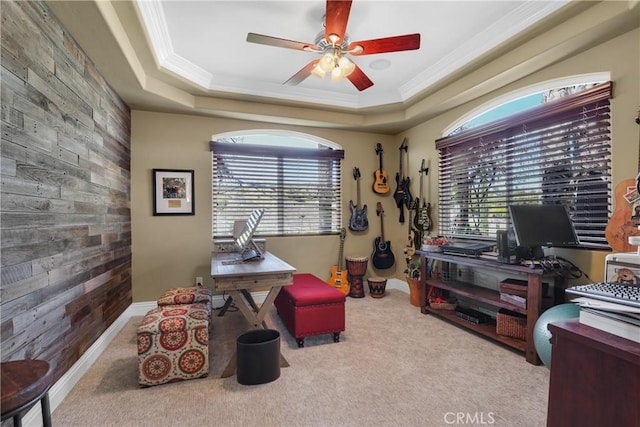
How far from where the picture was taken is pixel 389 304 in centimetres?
402

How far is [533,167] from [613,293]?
2.08 metres

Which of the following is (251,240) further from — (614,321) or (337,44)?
(614,321)

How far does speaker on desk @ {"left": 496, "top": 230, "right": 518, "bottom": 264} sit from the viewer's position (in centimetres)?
264

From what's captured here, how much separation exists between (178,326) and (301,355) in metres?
1.02

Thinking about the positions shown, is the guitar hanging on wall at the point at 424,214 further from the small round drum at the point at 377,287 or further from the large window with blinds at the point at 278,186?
the large window with blinds at the point at 278,186

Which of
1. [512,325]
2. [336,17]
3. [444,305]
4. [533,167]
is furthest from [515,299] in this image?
[336,17]

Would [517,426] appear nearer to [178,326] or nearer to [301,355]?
[301,355]

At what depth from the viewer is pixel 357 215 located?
4652 mm

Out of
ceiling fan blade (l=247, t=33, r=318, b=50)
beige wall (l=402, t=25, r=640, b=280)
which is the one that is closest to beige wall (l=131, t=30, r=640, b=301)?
beige wall (l=402, t=25, r=640, b=280)

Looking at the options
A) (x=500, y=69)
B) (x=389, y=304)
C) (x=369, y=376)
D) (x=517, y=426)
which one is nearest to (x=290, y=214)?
(x=389, y=304)

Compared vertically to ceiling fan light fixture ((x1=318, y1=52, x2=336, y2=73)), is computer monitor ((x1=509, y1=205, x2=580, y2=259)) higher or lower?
lower

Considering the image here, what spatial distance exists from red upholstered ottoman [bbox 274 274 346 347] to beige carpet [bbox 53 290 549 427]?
5.3 inches

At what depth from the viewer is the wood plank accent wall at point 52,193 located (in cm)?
153

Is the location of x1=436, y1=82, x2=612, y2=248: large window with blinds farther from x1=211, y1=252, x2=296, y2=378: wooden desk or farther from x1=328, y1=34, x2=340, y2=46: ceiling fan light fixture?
x1=211, y1=252, x2=296, y2=378: wooden desk
